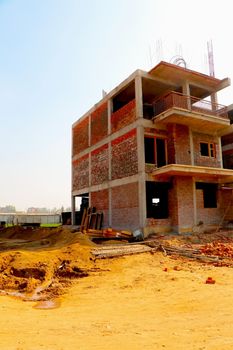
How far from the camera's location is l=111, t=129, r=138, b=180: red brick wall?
1669 centimetres

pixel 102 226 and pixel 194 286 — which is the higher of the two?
pixel 102 226

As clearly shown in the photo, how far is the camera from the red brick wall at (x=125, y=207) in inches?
635

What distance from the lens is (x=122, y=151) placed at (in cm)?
1784

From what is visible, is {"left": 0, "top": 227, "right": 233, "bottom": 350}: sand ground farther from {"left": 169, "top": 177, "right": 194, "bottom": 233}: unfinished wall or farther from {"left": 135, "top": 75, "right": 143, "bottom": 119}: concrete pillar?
{"left": 135, "top": 75, "right": 143, "bottom": 119}: concrete pillar

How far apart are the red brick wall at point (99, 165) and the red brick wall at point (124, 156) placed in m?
1.20

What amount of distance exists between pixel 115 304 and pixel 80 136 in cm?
1912

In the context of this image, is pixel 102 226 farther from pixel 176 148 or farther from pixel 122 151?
pixel 176 148

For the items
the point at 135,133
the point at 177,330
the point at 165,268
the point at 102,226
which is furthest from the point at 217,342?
the point at 102,226

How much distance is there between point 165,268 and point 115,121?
11282 millimetres

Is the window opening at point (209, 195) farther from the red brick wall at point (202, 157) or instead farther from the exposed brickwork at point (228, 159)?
the exposed brickwork at point (228, 159)

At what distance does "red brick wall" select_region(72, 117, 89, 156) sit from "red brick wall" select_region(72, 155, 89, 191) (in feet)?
3.09

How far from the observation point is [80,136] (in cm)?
2462

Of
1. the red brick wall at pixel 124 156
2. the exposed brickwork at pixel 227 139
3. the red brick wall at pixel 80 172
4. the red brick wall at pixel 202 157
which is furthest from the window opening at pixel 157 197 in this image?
the exposed brickwork at pixel 227 139

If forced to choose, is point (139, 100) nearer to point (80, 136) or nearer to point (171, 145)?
point (171, 145)
